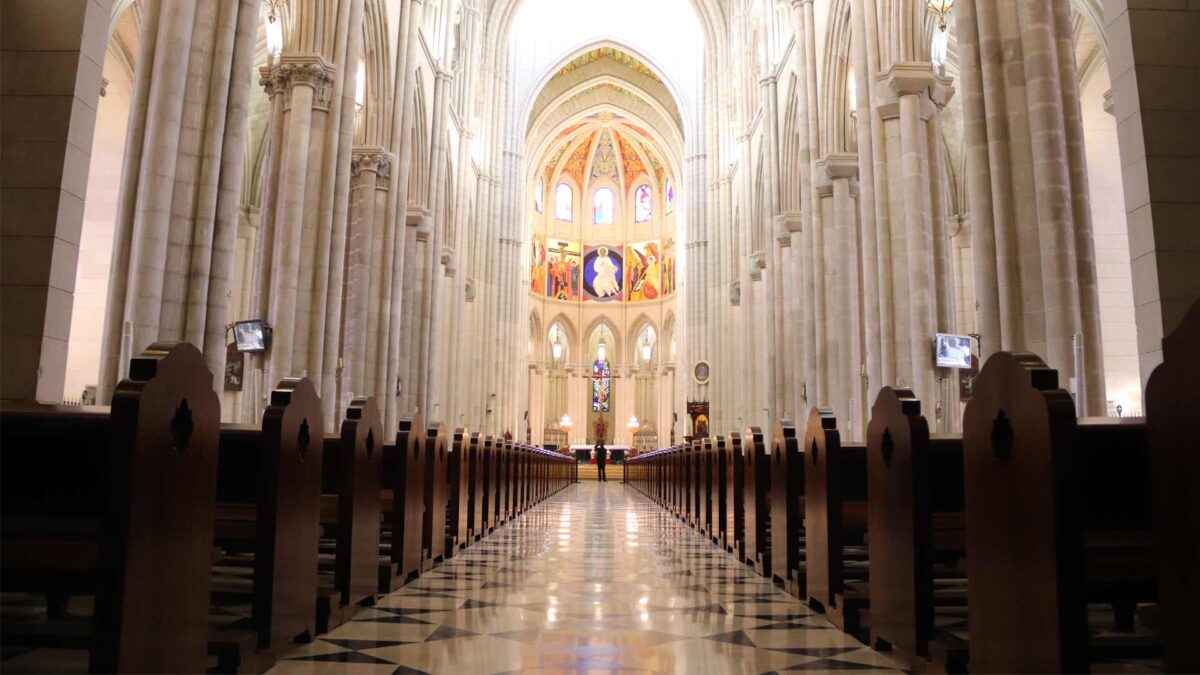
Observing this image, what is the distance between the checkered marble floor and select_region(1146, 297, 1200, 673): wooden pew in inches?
60.6

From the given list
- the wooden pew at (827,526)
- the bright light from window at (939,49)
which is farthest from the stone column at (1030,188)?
the bright light from window at (939,49)

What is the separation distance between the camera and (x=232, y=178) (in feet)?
31.3

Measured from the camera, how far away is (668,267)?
1953 inches

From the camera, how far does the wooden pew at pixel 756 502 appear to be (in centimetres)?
670

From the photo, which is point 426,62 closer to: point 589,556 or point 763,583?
point 589,556

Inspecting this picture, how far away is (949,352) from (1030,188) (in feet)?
10.9

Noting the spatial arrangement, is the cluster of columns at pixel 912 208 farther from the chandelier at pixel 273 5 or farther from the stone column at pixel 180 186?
the chandelier at pixel 273 5

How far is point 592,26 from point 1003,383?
39.2 meters

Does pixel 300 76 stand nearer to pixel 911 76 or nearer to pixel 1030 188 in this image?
pixel 911 76

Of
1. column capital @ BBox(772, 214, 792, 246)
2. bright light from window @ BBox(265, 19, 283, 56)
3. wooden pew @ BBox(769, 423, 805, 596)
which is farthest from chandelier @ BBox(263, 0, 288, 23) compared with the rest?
wooden pew @ BBox(769, 423, 805, 596)

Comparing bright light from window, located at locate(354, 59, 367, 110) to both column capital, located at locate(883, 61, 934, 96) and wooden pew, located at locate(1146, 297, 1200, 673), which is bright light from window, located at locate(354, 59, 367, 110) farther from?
wooden pew, located at locate(1146, 297, 1200, 673)

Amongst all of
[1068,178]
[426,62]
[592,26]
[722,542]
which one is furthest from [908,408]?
[592,26]

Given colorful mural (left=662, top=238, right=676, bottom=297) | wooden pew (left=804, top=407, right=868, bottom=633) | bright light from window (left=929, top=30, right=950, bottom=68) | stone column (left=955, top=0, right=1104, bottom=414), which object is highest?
colorful mural (left=662, top=238, right=676, bottom=297)

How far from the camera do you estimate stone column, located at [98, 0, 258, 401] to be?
878 centimetres
